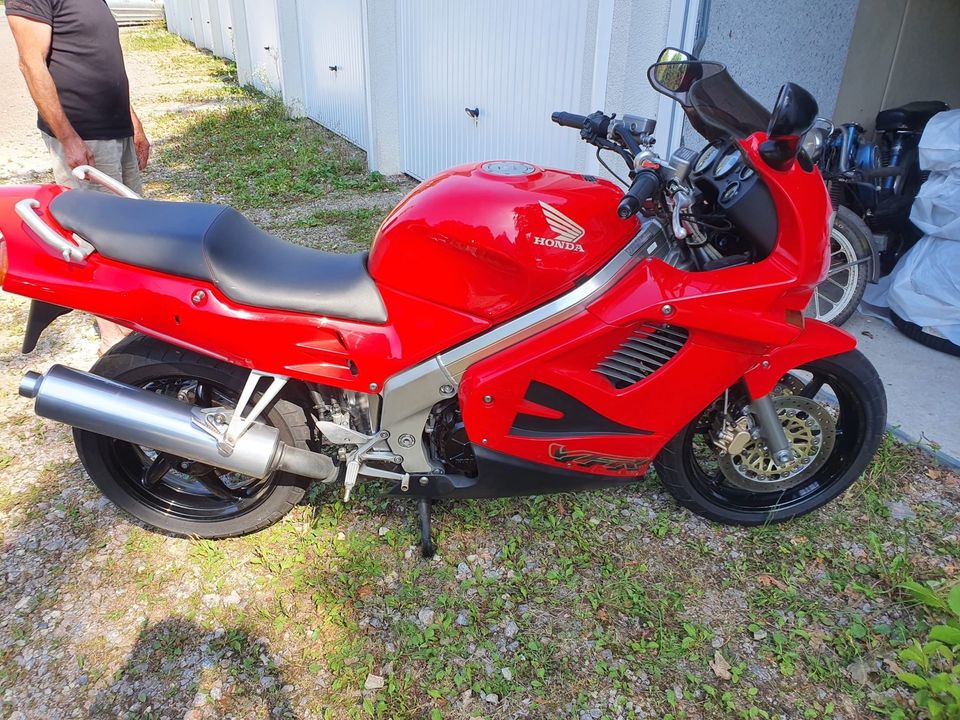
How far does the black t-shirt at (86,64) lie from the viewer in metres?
3.11

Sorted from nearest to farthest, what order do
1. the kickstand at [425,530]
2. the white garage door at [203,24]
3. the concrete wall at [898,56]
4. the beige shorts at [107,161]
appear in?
the kickstand at [425,530] → the beige shorts at [107,161] → the concrete wall at [898,56] → the white garage door at [203,24]

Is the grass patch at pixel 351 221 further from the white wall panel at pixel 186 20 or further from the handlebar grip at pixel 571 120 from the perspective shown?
the white wall panel at pixel 186 20

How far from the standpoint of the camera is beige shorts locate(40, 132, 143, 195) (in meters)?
3.28

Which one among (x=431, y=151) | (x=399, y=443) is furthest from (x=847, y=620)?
(x=431, y=151)

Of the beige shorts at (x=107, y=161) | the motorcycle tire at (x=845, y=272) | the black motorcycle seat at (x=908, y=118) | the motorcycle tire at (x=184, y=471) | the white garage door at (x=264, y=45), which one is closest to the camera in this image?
the motorcycle tire at (x=184, y=471)

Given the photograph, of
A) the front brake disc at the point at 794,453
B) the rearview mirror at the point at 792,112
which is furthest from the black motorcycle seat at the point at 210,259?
the front brake disc at the point at 794,453

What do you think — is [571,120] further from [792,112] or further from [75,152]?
[75,152]

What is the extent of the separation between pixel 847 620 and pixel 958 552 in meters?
0.60

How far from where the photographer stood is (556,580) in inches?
96.1

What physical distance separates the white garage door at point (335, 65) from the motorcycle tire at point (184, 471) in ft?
19.3

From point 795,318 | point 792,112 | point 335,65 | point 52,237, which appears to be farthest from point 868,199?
point 335,65

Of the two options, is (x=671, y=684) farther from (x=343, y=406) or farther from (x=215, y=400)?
(x=215, y=400)

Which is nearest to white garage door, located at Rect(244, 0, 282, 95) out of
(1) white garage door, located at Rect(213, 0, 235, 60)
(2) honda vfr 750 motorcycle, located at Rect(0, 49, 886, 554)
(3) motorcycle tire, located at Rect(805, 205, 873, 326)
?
(1) white garage door, located at Rect(213, 0, 235, 60)

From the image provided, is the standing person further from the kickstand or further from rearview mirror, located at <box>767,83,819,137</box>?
rearview mirror, located at <box>767,83,819,137</box>
